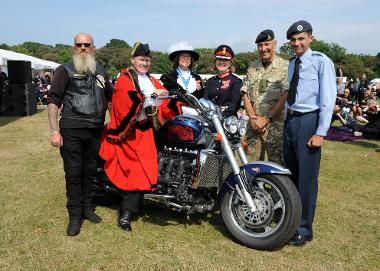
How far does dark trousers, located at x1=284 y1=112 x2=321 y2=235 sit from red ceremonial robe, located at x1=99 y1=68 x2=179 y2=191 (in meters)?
1.19

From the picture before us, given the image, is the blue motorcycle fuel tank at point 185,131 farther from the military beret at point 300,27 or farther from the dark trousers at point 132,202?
the military beret at point 300,27

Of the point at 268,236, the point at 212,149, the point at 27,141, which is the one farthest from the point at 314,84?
the point at 27,141

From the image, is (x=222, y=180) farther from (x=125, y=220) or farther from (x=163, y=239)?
(x=125, y=220)

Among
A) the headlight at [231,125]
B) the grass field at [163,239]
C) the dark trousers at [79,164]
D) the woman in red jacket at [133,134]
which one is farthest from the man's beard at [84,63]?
the grass field at [163,239]

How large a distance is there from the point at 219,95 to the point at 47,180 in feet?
9.49

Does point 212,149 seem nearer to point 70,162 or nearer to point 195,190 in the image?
point 195,190

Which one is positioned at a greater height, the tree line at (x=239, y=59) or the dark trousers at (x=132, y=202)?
the tree line at (x=239, y=59)

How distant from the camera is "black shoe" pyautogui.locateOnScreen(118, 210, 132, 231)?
386cm

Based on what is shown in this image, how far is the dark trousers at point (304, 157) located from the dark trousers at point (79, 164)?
192 centimetres

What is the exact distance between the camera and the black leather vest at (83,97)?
370cm

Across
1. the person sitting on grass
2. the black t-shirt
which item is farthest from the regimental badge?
the person sitting on grass

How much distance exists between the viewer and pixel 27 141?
879 centimetres

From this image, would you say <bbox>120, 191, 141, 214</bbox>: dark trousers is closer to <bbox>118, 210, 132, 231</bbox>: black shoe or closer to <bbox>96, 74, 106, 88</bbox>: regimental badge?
<bbox>118, 210, 132, 231</bbox>: black shoe

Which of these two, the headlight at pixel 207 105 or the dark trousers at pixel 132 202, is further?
the dark trousers at pixel 132 202
